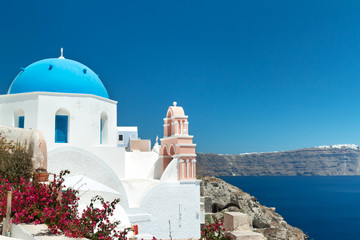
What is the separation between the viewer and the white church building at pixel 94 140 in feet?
41.9

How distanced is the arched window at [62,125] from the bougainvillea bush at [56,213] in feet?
23.4

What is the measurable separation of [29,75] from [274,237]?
17072 millimetres

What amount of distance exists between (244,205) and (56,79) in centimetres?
1580

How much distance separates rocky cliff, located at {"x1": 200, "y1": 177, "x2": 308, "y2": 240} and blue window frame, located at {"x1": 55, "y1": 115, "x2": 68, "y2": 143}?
41.1ft

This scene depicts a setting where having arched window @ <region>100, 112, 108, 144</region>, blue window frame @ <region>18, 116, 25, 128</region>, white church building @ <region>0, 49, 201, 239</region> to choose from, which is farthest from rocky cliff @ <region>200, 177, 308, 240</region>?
blue window frame @ <region>18, 116, 25, 128</region>

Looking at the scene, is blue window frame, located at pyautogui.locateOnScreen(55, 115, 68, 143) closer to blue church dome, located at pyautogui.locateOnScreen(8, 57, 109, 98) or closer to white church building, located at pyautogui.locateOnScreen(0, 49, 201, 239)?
white church building, located at pyautogui.locateOnScreen(0, 49, 201, 239)

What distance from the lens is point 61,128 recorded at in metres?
13.6

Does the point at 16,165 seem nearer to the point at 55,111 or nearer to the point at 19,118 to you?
the point at 55,111

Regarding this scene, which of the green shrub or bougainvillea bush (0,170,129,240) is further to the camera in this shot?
the green shrub

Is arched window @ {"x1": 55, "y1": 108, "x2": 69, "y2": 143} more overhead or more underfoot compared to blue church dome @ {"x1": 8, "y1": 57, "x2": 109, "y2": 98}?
more underfoot

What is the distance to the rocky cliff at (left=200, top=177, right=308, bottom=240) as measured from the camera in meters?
22.0

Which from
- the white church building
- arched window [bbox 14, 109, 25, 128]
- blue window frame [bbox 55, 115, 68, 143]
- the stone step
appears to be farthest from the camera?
arched window [bbox 14, 109, 25, 128]

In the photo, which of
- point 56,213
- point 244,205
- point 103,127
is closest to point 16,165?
point 56,213

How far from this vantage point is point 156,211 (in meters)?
13.6
